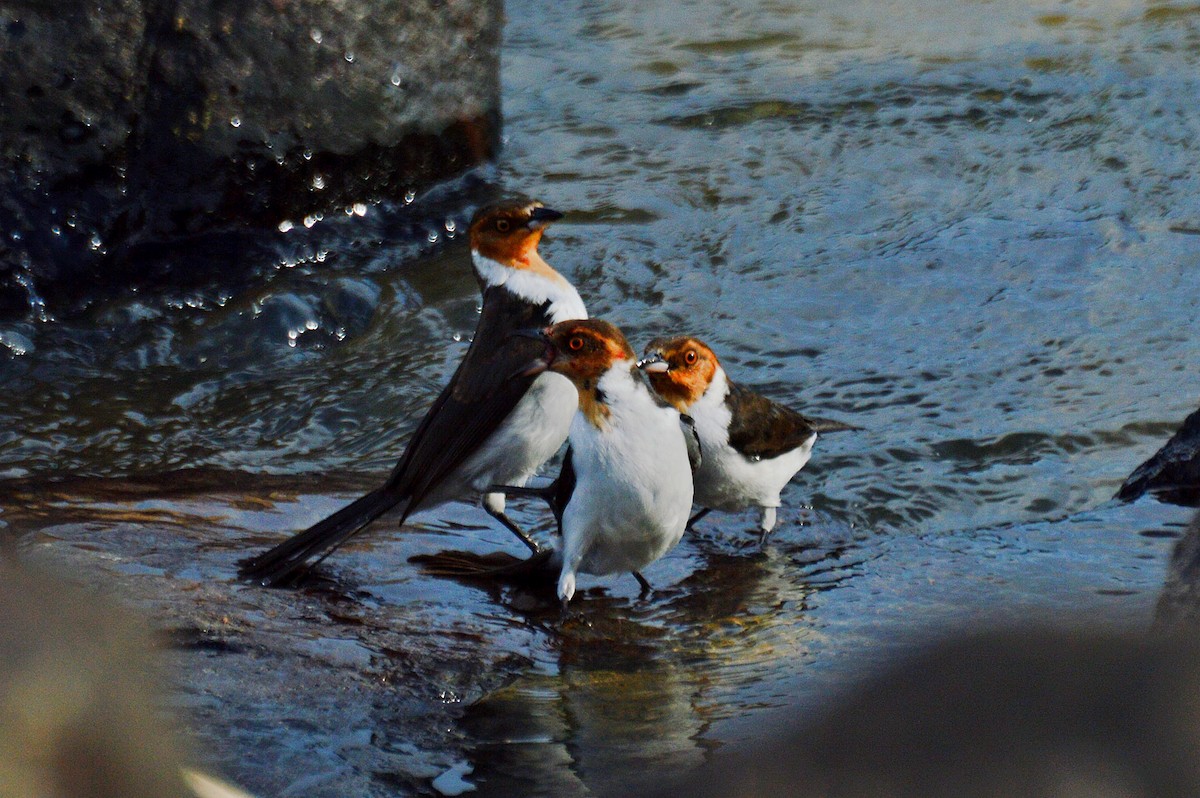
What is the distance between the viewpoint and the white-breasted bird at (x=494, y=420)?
5.42m

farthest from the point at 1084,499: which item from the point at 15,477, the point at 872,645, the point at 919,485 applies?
the point at 15,477

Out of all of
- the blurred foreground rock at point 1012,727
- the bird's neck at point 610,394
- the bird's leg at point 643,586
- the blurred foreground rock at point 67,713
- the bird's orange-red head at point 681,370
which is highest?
the blurred foreground rock at point 1012,727

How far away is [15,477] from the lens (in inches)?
248

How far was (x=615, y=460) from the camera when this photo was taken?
484 cm

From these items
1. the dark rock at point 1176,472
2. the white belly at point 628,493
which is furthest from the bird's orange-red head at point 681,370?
the dark rock at point 1176,472

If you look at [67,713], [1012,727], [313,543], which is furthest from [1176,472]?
[67,713]

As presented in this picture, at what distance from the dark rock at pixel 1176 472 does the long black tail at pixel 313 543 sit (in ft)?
9.05

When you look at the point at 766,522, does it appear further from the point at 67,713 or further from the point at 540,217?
the point at 67,713

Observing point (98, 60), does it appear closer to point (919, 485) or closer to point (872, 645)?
point (919, 485)

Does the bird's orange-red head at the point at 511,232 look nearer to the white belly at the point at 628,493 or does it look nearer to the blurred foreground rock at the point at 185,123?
the white belly at the point at 628,493

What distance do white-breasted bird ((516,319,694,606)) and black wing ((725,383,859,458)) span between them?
0.67m

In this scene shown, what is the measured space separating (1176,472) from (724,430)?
5.51 feet

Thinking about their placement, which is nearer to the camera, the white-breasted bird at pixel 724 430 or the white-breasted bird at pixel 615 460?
the white-breasted bird at pixel 615 460

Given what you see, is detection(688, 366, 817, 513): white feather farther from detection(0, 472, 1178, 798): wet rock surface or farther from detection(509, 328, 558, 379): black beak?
detection(509, 328, 558, 379): black beak
